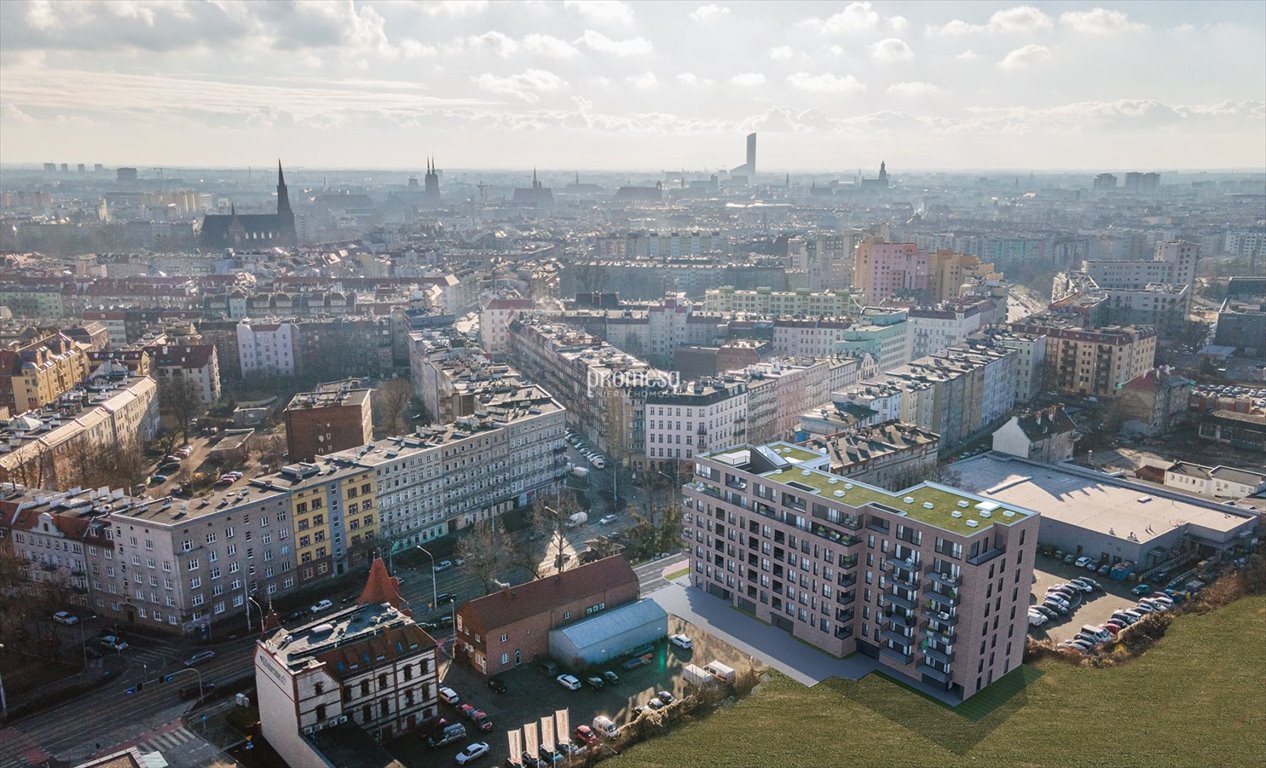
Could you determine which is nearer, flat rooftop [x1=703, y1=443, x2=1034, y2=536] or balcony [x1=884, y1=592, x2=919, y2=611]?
flat rooftop [x1=703, y1=443, x2=1034, y2=536]

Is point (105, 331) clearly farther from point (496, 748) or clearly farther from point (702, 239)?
point (702, 239)

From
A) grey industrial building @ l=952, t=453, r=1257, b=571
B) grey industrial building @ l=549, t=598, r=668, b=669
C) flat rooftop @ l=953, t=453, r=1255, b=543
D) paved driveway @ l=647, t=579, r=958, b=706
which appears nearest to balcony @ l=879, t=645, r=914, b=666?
paved driveway @ l=647, t=579, r=958, b=706

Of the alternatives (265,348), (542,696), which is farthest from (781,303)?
(542,696)

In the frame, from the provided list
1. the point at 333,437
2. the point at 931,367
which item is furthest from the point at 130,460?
the point at 931,367

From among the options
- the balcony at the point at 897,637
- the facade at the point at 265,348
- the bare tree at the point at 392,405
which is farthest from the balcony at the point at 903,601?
the facade at the point at 265,348

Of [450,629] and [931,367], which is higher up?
[931,367]

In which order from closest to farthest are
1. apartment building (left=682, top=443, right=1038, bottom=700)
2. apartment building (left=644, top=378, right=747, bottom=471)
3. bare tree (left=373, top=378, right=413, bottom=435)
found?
apartment building (left=682, top=443, right=1038, bottom=700) → apartment building (left=644, top=378, right=747, bottom=471) → bare tree (left=373, top=378, right=413, bottom=435)

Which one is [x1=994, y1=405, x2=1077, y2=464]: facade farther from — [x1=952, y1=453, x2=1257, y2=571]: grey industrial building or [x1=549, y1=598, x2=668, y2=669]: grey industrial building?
[x1=549, y1=598, x2=668, y2=669]: grey industrial building

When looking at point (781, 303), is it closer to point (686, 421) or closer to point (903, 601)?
point (686, 421)
